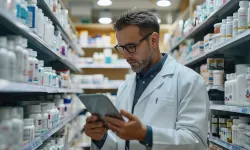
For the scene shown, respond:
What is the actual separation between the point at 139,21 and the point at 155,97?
0.49 m

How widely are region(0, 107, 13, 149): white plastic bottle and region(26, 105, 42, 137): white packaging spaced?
72 centimetres

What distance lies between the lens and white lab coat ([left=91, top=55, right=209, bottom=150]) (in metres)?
1.83

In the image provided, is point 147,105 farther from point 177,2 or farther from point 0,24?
point 177,2

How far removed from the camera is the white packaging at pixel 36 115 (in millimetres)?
2244

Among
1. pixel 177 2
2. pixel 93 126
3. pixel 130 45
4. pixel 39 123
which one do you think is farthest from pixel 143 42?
pixel 177 2

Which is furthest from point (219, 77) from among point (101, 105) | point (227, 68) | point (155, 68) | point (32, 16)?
point (32, 16)

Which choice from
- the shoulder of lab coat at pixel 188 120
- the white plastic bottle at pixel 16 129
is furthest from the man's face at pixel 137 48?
the white plastic bottle at pixel 16 129

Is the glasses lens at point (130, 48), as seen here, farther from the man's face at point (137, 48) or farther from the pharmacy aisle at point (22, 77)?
the pharmacy aisle at point (22, 77)

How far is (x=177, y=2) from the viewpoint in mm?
7809

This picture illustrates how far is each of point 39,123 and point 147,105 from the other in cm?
81

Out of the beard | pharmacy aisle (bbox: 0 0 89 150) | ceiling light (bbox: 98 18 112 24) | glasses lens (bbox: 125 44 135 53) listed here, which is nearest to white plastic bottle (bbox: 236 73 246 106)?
the beard

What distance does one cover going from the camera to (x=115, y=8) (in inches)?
338

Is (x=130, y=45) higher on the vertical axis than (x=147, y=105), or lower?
higher

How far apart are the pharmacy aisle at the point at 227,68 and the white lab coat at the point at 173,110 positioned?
48 centimetres
